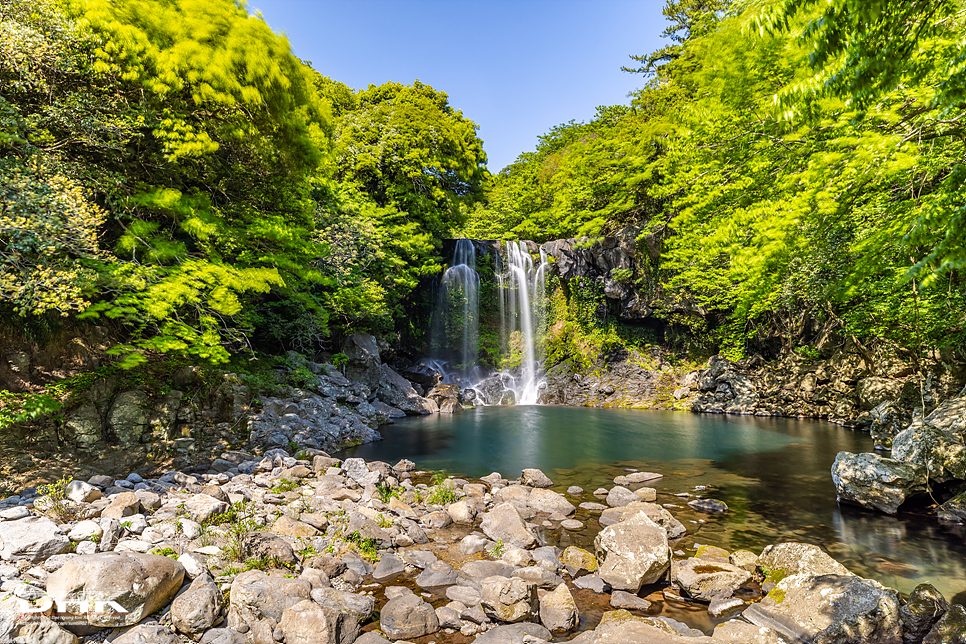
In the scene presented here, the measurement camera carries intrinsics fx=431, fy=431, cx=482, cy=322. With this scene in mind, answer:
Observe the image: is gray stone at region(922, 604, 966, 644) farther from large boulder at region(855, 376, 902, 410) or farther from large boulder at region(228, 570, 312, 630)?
large boulder at region(855, 376, 902, 410)

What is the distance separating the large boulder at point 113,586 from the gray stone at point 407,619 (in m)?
2.13

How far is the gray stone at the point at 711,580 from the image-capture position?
4805 mm

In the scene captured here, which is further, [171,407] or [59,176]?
[171,407]

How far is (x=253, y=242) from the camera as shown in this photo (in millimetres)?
11445

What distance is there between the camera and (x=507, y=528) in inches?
261

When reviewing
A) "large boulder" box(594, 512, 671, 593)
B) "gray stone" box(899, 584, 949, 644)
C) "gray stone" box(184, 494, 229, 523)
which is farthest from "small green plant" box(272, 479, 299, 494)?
"gray stone" box(899, 584, 949, 644)

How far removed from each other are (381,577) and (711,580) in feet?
12.8

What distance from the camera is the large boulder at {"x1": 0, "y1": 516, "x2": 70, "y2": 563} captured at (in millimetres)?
4488

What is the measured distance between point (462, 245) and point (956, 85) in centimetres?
2625

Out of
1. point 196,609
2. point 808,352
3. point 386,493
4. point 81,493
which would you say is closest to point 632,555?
point 196,609

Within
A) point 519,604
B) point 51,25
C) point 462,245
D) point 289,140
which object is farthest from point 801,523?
point 462,245

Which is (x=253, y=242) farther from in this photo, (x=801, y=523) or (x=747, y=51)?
(x=801, y=523)

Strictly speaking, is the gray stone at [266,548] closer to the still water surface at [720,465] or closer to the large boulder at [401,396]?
the still water surface at [720,465]

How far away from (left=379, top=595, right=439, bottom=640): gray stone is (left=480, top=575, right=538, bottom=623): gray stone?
22.4 inches
